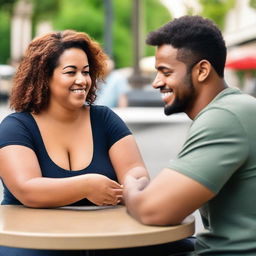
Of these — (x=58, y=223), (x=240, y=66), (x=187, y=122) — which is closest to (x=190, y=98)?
(x=58, y=223)

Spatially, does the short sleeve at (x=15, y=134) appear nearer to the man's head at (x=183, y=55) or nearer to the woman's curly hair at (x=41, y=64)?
the woman's curly hair at (x=41, y=64)

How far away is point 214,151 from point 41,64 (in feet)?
3.66

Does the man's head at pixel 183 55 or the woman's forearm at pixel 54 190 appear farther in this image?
the woman's forearm at pixel 54 190

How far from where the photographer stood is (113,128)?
371cm

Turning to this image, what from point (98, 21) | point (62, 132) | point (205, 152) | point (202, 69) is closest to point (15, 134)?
point (62, 132)

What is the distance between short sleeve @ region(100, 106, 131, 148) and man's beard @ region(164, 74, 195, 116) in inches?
24.9

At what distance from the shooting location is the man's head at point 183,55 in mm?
Result: 3018

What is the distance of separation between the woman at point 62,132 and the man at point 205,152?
44cm

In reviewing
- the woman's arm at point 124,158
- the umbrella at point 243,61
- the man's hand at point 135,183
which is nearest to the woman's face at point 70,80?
the woman's arm at point 124,158

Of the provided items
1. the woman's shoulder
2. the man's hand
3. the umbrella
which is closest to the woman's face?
the woman's shoulder

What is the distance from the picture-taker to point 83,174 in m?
3.51

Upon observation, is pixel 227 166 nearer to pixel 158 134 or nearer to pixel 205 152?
pixel 205 152

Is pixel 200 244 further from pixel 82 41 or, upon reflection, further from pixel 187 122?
pixel 187 122

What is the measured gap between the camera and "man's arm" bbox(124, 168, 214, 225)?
2.75 m
